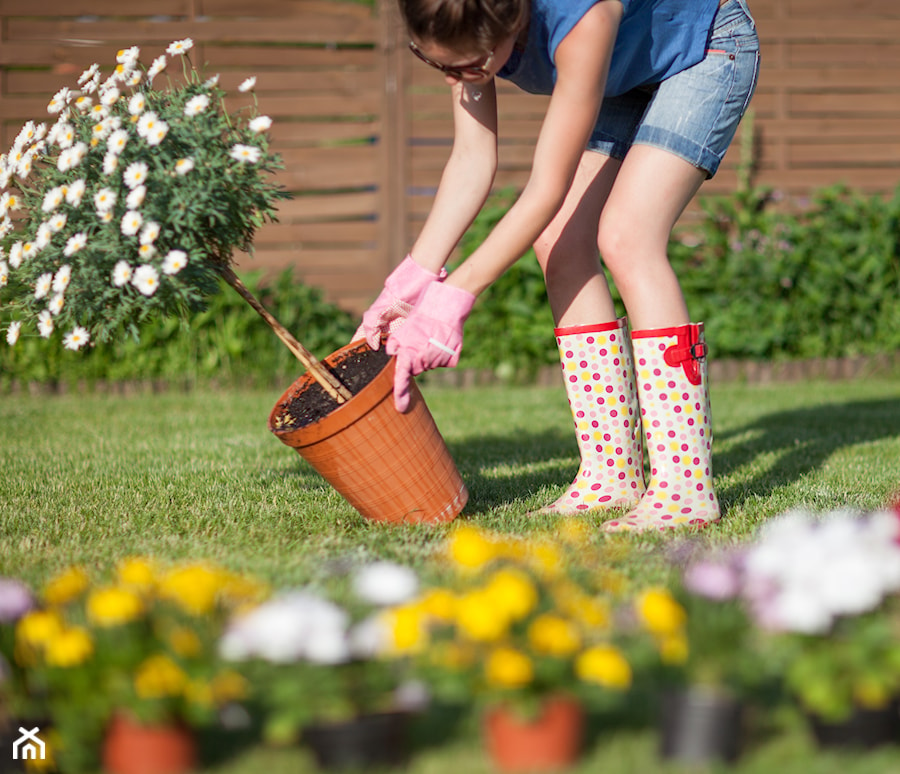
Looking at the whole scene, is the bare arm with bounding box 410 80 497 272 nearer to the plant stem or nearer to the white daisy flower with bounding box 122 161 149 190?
the plant stem

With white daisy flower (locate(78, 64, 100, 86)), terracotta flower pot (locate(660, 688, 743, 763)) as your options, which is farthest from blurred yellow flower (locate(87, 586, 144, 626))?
white daisy flower (locate(78, 64, 100, 86))

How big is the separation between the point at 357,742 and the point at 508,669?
19 centimetres

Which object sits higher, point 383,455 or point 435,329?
point 435,329

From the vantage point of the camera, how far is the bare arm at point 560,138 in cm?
198

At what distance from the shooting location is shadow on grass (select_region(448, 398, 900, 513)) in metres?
2.87

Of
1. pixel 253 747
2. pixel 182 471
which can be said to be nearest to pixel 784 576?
pixel 253 747

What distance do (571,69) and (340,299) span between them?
11.9 feet

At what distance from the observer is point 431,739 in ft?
4.06

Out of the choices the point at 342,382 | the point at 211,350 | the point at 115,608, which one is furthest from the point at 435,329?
the point at 211,350

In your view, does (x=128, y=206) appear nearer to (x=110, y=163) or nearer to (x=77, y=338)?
(x=110, y=163)

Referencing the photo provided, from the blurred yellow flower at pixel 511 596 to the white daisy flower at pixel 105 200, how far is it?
1239mm

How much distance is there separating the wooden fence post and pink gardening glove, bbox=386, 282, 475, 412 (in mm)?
3554

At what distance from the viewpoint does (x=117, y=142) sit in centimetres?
210

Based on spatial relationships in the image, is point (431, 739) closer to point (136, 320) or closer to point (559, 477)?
point (136, 320)
